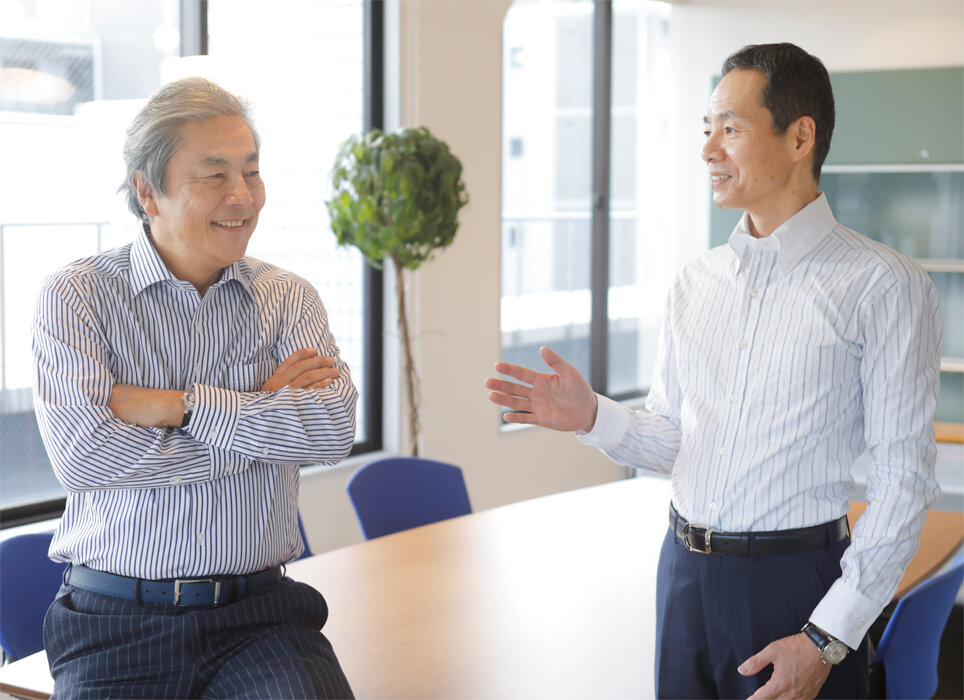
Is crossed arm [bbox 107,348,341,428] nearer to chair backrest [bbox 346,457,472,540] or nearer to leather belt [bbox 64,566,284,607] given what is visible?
leather belt [bbox 64,566,284,607]

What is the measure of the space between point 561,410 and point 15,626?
1.38 meters

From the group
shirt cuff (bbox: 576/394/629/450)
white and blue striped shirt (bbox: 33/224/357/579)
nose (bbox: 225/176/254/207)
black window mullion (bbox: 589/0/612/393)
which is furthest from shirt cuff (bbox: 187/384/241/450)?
black window mullion (bbox: 589/0/612/393)

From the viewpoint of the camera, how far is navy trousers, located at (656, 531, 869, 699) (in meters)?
1.88

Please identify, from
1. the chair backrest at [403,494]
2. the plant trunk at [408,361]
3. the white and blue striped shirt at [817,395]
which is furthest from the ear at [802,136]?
the plant trunk at [408,361]

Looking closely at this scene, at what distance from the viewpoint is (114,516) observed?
1.90 m

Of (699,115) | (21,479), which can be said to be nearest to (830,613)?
(21,479)

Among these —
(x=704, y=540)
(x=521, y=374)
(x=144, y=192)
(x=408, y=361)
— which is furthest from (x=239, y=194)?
(x=408, y=361)

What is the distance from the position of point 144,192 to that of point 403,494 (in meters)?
1.68

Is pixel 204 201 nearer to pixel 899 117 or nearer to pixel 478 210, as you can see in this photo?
pixel 478 210

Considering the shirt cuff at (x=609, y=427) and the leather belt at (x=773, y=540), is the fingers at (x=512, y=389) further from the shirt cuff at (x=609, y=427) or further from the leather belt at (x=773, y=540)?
the leather belt at (x=773, y=540)

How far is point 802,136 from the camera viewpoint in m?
1.98

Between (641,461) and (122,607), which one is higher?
(641,461)

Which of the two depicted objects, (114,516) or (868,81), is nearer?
(114,516)

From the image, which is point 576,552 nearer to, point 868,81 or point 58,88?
point 58,88
